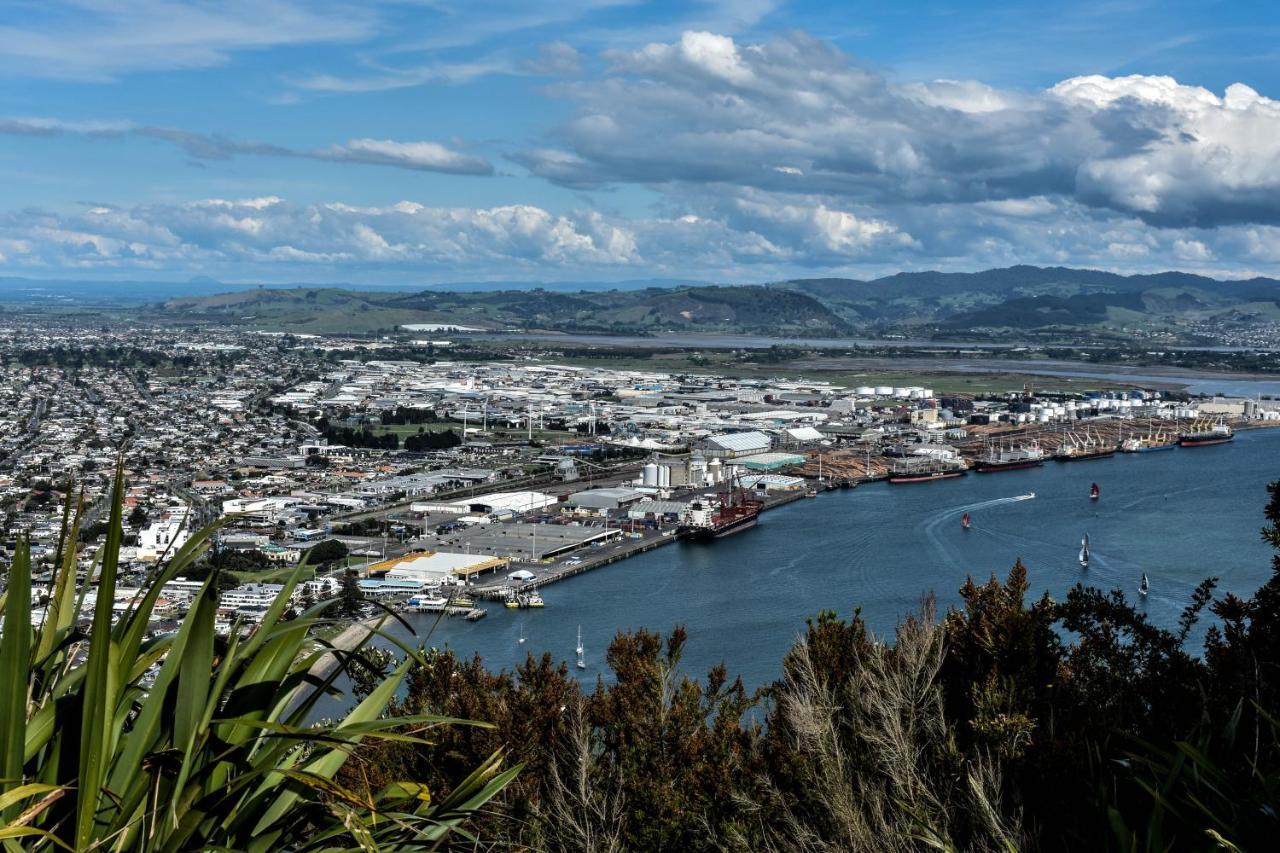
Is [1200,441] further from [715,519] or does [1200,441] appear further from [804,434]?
[715,519]

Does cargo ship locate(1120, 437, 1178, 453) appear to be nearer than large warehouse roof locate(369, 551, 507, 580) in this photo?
No

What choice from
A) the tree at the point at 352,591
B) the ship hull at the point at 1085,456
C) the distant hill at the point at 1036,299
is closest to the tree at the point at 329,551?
the tree at the point at 352,591

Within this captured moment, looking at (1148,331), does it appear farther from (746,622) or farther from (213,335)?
(746,622)

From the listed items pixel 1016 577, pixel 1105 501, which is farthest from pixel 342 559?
pixel 1016 577

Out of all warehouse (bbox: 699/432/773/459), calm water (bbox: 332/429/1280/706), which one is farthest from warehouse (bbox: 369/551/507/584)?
warehouse (bbox: 699/432/773/459)

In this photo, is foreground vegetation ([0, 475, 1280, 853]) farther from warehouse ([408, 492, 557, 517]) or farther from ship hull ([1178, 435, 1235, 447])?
ship hull ([1178, 435, 1235, 447])

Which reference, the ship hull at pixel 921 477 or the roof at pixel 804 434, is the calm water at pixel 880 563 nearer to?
the ship hull at pixel 921 477
